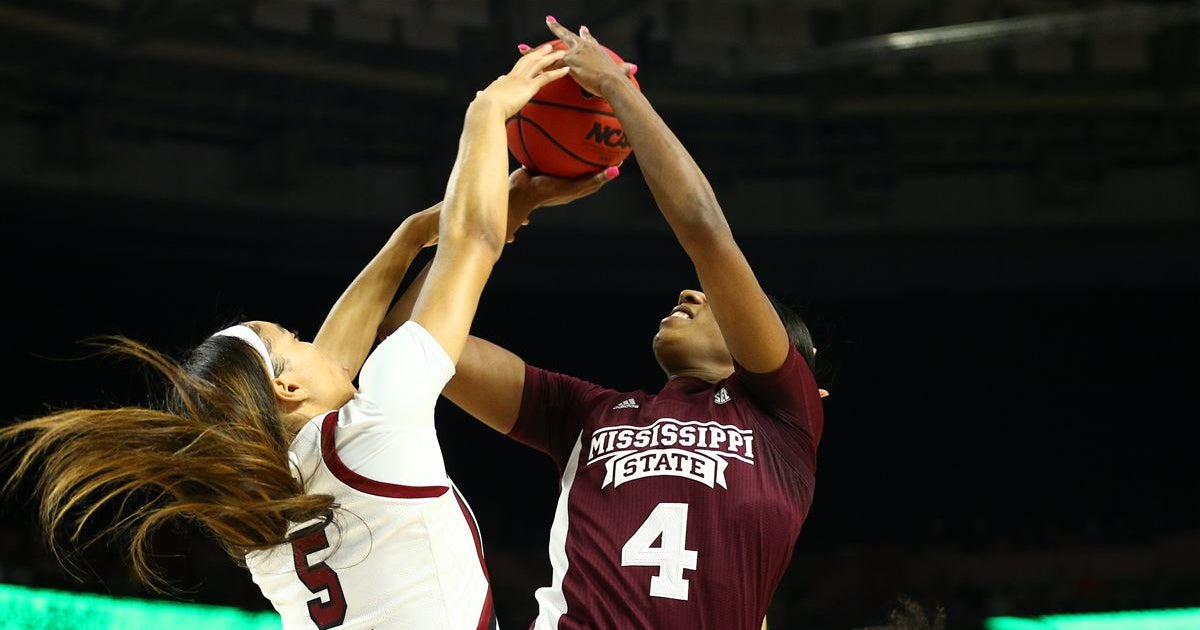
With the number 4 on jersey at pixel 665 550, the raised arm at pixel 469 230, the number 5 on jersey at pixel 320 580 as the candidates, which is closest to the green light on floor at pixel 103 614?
the number 4 on jersey at pixel 665 550

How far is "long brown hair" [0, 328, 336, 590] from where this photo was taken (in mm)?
1830

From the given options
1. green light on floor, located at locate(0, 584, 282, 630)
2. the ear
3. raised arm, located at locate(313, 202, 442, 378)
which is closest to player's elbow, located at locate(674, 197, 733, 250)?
raised arm, located at locate(313, 202, 442, 378)

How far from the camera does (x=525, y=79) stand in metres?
2.37

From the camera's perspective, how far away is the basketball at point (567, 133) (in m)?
2.64

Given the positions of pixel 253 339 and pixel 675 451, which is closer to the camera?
pixel 253 339

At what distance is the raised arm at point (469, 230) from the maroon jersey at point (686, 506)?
21.8 inches

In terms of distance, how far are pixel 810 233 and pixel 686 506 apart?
7.43 metres

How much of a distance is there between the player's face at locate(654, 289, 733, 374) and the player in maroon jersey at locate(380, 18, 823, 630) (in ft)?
0.39

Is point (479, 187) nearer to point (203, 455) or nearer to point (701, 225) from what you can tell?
point (701, 225)

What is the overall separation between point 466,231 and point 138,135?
7.41 metres

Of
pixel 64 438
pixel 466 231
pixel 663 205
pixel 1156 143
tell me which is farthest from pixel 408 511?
pixel 1156 143

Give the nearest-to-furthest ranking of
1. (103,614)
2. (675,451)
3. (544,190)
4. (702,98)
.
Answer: (675,451) → (544,190) → (103,614) → (702,98)

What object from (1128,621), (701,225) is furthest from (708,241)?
(1128,621)

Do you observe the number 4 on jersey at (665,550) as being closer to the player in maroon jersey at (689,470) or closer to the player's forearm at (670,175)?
the player in maroon jersey at (689,470)
